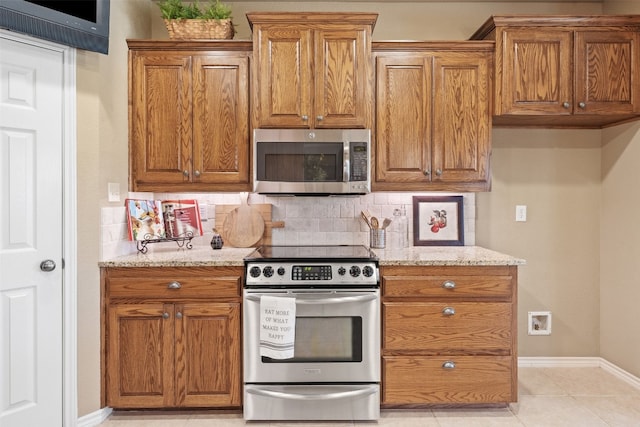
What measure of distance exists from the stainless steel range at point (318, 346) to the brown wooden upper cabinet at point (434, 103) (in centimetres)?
92

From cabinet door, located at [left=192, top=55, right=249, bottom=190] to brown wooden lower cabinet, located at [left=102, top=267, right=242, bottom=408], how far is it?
81 centimetres

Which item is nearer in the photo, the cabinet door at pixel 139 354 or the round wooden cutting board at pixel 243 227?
the cabinet door at pixel 139 354

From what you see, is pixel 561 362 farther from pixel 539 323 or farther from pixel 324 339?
pixel 324 339

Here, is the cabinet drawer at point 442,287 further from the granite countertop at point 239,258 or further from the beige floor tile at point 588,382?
the beige floor tile at point 588,382

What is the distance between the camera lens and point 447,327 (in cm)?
254

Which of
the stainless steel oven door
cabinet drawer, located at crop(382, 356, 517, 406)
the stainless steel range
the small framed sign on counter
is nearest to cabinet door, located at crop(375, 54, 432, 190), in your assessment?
the small framed sign on counter

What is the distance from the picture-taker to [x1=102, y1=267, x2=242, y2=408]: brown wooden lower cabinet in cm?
252

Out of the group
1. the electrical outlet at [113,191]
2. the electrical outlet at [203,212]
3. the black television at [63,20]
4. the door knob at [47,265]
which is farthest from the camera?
the electrical outlet at [203,212]

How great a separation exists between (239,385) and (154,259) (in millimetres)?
882

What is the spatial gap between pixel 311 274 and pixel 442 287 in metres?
0.76

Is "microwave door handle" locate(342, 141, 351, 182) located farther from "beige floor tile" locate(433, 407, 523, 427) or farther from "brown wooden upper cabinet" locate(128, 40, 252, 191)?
"beige floor tile" locate(433, 407, 523, 427)

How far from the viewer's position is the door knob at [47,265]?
2260mm

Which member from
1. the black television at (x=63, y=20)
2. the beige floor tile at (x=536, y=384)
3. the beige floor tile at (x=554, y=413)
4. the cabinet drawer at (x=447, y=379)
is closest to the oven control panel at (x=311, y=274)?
the cabinet drawer at (x=447, y=379)

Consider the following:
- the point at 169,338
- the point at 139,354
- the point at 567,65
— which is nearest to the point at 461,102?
the point at 567,65
